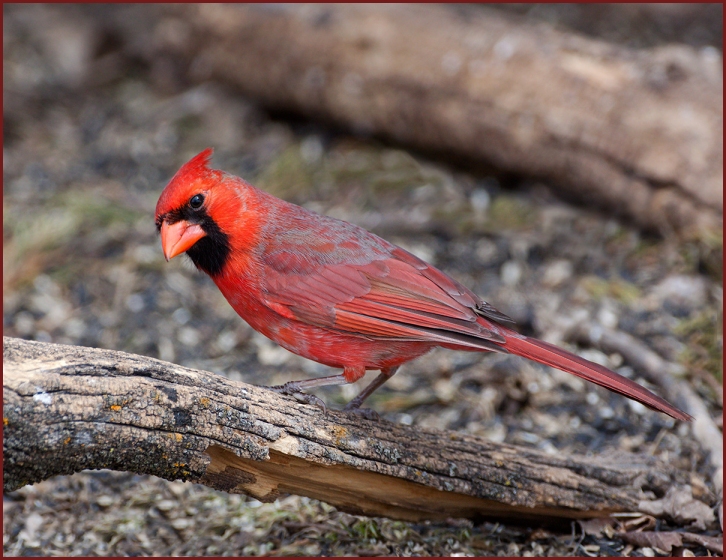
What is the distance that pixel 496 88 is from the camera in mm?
5367

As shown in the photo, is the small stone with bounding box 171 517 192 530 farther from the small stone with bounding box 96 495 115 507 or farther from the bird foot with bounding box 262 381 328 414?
the bird foot with bounding box 262 381 328 414

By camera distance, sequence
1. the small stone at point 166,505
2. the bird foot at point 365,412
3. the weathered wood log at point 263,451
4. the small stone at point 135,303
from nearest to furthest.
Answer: the weathered wood log at point 263,451 < the bird foot at point 365,412 < the small stone at point 166,505 < the small stone at point 135,303

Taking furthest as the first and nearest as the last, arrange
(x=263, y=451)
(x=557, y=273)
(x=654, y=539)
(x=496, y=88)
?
1. (x=496, y=88)
2. (x=557, y=273)
3. (x=654, y=539)
4. (x=263, y=451)

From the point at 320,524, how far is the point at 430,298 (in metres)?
1.01

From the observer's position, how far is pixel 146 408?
2232 millimetres

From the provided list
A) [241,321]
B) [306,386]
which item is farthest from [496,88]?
[306,386]

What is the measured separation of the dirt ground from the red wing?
2.70 feet

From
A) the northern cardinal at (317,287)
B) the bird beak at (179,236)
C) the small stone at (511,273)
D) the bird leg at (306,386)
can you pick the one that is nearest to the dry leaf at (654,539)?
the northern cardinal at (317,287)

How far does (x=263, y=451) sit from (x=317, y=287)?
29.4 inches

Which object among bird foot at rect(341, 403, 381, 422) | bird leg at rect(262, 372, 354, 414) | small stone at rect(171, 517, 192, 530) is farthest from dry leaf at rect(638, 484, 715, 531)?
small stone at rect(171, 517, 192, 530)

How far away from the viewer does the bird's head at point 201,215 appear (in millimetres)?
2961

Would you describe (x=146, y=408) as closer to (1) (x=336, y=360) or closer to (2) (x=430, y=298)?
(1) (x=336, y=360)

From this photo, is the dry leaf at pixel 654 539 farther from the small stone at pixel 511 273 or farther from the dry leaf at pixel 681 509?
the small stone at pixel 511 273

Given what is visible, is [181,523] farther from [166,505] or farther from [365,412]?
[365,412]
